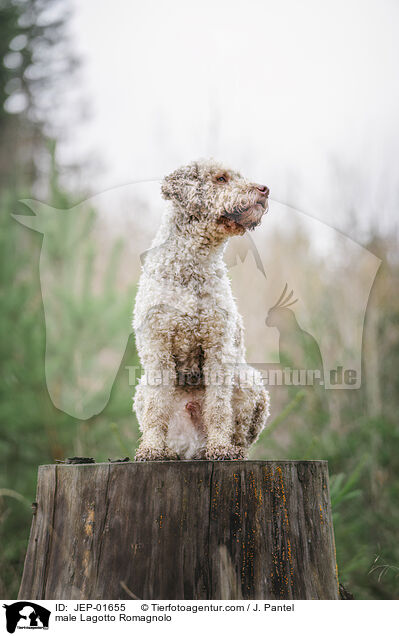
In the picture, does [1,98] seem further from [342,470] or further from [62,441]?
[342,470]

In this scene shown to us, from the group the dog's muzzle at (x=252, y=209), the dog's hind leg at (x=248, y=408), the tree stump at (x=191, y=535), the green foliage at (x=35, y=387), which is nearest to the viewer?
the tree stump at (x=191, y=535)

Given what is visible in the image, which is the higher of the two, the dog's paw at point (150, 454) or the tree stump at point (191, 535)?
the dog's paw at point (150, 454)

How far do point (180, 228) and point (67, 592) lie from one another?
1.64m

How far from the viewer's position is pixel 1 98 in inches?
343

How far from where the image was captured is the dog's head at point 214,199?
2.41m

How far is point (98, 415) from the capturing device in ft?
15.9

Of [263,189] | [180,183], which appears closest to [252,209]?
[263,189]

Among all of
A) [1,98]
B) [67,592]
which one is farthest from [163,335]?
[1,98]

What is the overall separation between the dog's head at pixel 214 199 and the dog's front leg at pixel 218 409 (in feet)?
2.11

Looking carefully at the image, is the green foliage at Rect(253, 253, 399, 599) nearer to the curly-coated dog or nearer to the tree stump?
the curly-coated dog

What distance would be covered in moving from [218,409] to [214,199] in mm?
967
